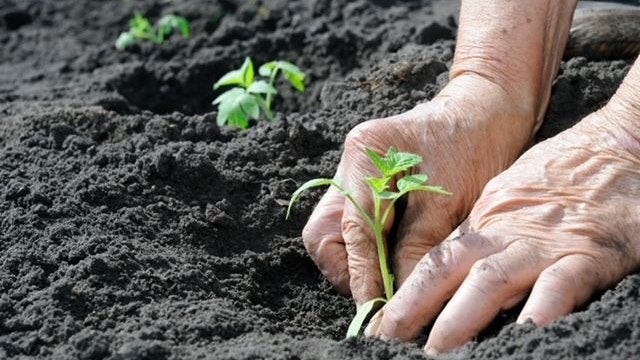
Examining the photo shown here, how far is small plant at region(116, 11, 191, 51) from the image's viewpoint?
5184mm

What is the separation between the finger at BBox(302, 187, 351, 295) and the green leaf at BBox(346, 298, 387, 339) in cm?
14

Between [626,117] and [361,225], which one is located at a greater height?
[626,117]

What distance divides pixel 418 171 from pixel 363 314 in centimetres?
59

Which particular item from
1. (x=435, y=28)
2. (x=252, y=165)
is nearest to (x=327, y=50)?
(x=435, y=28)

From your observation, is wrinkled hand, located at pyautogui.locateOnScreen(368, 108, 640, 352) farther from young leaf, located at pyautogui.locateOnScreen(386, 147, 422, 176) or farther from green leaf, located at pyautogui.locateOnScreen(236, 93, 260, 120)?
green leaf, located at pyautogui.locateOnScreen(236, 93, 260, 120)

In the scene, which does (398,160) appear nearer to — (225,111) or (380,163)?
(380,163)

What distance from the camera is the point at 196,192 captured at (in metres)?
3.25

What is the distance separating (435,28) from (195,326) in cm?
237

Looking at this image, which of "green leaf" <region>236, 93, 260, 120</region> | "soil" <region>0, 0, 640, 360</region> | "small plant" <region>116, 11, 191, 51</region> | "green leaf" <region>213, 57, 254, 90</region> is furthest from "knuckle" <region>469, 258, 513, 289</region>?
"small plant" <region>116, 11, 191, 51</region>

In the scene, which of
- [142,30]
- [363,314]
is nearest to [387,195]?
[363,314]

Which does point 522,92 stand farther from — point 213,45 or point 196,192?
point 213,45

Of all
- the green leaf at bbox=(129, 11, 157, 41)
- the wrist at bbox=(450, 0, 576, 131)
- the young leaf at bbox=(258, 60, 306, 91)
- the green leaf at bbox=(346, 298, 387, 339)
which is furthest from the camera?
the green leaf at bbox=(129, 11, 157, 41)

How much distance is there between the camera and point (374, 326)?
8.57 feet

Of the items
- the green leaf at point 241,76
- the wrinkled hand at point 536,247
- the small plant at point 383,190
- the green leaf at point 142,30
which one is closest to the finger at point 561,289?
the wrinkled hand at point 536,247
